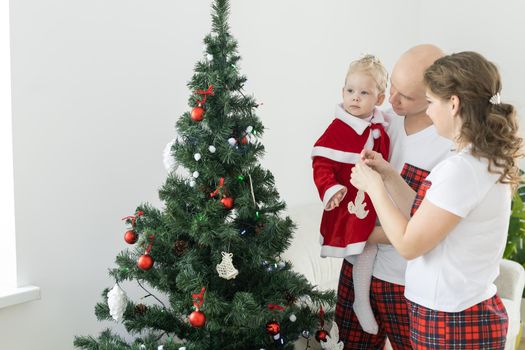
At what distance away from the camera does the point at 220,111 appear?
1854 millimetres

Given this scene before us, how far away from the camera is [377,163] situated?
1.87 meters

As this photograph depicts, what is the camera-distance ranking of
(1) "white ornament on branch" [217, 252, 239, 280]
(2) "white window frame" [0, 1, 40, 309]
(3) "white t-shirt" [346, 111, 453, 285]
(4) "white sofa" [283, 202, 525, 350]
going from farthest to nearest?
(4) "white sofa" [283, 202, 525, 350] < (2) "white window frame" [0, 1, 40, 309] < (3) "white t-shirt" [346, 111, 453, 285] < (1) "white ornament on branch" [217, 252, 239, 280]

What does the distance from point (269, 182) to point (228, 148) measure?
19 centimetres

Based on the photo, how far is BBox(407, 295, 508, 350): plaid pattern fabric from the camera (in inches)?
64.2

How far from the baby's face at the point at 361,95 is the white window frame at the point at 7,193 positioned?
114 cm

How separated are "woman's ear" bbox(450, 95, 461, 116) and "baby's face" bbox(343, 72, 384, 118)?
0.50 metres

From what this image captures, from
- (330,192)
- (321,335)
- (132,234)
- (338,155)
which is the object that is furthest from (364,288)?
(132,234)

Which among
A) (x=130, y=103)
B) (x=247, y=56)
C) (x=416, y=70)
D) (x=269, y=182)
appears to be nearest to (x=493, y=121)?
(x=416, y=70)

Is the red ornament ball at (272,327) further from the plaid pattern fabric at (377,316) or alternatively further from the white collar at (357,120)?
the white collar at (357,120)

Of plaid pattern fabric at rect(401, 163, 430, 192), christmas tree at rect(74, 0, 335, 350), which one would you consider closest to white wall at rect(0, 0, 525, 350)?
christmas tree at rect(74, 0, 335, 350)

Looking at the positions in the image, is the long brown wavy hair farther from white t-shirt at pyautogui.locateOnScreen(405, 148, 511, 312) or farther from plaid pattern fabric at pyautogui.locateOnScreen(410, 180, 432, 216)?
plaid pattern fabric at pyautogui.locateOnScreen(410, 180, 432, 216)

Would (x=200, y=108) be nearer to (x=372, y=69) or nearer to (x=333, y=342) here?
(x=372, y=69)

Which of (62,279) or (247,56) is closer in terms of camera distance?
(62,279)

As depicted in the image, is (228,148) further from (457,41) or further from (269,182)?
(457,41)
